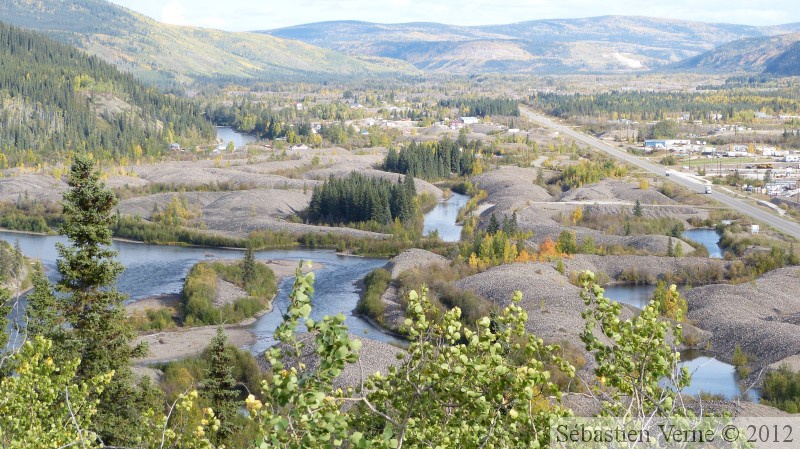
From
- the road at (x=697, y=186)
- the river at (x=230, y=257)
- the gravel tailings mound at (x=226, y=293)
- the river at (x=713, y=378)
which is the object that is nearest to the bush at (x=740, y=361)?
the river at (x=713, y=378)

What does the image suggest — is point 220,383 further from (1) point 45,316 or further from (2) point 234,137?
(2) point 234,137

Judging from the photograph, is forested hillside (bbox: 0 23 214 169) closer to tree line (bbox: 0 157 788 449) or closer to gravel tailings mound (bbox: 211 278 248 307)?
gravel tailings mound (bbox: 211 278 248 307)

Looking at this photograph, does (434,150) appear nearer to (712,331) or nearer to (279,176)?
(279,176)

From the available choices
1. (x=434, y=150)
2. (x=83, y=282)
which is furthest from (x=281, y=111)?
(x=83, y=282)

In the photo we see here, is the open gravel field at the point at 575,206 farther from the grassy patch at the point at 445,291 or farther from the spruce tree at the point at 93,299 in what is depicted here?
the spruce tree at the point at 93,299

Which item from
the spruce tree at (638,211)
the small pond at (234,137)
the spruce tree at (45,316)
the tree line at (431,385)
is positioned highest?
the tree line at (431,385)

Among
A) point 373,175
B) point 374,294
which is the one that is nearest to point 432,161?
point 373,175
